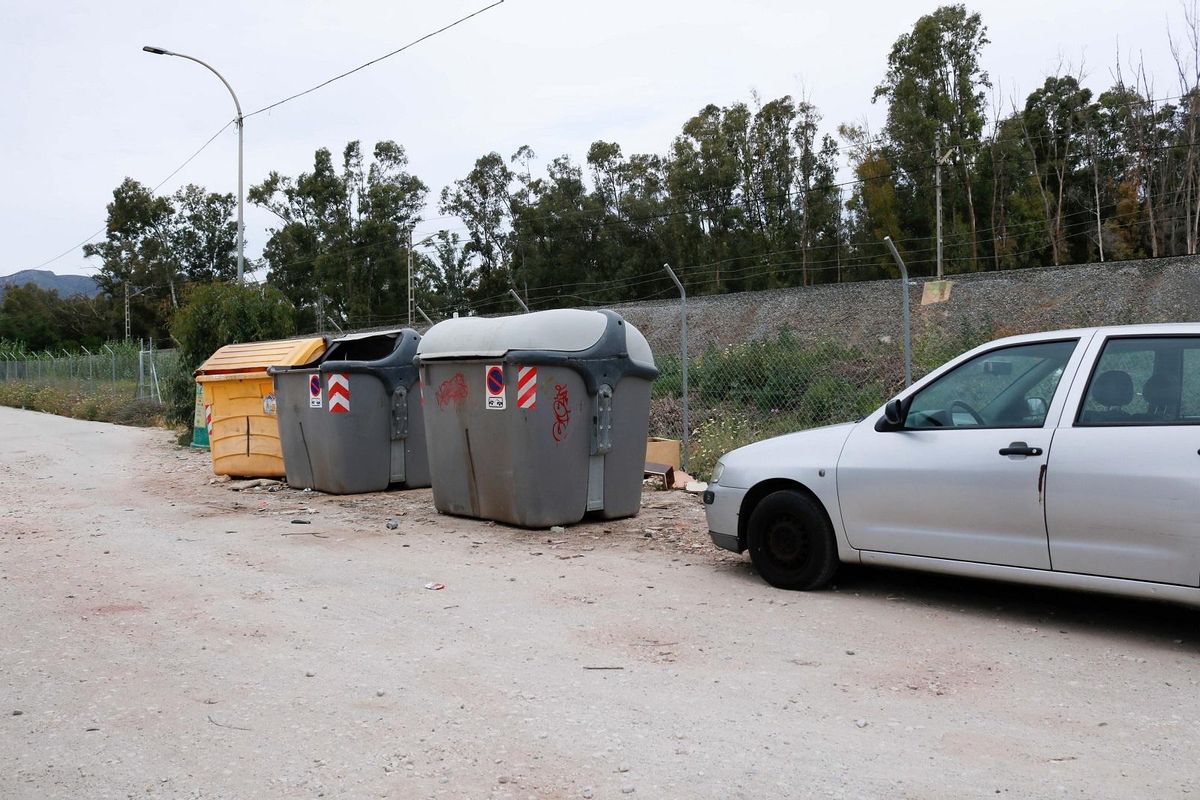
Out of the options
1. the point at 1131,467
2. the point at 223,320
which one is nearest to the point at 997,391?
the point at 1131,467

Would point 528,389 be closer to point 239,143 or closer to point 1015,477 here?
point 1015,477

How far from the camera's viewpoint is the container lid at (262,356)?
12.3 metres

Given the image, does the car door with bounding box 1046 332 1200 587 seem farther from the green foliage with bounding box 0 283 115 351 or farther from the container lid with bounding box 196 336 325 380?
the green foliage with bounding box 0 283 115 351

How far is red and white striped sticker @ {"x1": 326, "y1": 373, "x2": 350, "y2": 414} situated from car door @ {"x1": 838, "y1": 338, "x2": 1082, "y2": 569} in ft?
21.5

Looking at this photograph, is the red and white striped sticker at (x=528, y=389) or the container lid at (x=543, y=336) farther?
the container lid at (x=543, y=336)

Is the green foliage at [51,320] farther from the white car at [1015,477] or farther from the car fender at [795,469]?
the white car at [1015,477]

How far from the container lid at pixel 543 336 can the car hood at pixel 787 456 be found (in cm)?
244

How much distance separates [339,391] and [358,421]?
382mm

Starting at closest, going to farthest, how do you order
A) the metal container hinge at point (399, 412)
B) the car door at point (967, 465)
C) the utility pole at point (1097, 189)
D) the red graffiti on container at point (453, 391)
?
the car door at point (967, 465) < the red graffiti on container at point (453, 391) < the metal container hinge at point (399, 412) < the utility pole at point (1097, 189)

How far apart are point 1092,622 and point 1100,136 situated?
141ft

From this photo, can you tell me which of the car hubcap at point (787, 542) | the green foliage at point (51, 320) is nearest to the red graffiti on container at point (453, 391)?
the car hubcap at point (787, 542)

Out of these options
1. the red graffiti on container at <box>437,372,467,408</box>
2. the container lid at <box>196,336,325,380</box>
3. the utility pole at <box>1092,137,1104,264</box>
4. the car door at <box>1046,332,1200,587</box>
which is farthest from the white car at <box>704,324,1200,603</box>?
the utility pole at <box>1092,137,1104,264</box>

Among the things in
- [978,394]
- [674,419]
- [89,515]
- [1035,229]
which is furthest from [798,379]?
[1035,229]

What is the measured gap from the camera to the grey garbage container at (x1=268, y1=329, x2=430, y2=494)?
11.3 m
